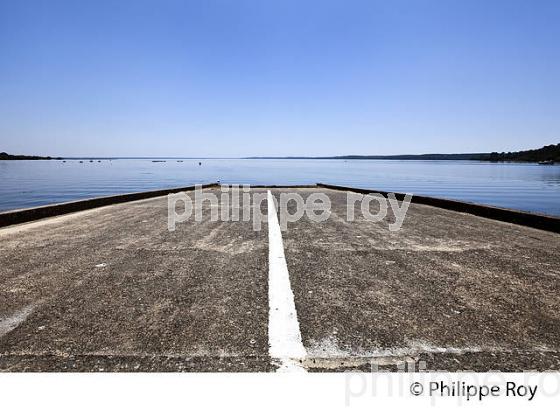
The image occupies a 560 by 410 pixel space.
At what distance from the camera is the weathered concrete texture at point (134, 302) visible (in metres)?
2.33

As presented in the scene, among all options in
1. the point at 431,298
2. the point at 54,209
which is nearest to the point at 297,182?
the point at 54,209

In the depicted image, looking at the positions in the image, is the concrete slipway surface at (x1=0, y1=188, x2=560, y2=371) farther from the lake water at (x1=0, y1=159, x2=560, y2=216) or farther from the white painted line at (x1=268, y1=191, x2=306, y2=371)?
the lake water at (x1=0, y1=159, x2=560, y2=216)

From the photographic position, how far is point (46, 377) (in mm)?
2119

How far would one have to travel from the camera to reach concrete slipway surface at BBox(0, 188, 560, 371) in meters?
2.34

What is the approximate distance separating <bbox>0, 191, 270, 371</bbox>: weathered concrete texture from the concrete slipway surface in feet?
0.04

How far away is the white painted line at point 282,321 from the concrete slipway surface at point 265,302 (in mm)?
40

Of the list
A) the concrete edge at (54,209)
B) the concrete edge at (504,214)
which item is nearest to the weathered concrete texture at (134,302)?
the concrete edge at (54,209)

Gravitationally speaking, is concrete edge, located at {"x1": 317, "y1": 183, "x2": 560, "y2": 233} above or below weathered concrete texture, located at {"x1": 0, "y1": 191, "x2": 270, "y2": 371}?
above

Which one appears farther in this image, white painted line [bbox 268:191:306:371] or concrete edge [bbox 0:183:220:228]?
concrete edge [bbox 0:183:220:228]

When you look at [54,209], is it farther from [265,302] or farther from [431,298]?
[431,298]

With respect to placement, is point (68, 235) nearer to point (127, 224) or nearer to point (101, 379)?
point (127, 224)

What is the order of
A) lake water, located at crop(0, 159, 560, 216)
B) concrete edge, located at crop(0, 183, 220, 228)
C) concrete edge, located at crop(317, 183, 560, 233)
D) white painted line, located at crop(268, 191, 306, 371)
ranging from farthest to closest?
1. lake water, located at crop(0, 159, 560, 216)
2. concrete edge, located at crop(0, 183, 220, 228)
3. concrete edge, located at crop(317, 183, 560, 233)
4. white painted line, located at crop(268, 191, 306, 371)

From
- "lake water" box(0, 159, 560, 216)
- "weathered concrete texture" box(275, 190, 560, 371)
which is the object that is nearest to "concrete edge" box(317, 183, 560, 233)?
"weathered concrete texture" box(275, 190, 560, 371)

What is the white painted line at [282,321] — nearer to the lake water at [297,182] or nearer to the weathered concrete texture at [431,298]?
the weathered concrete texture at [431,298]
